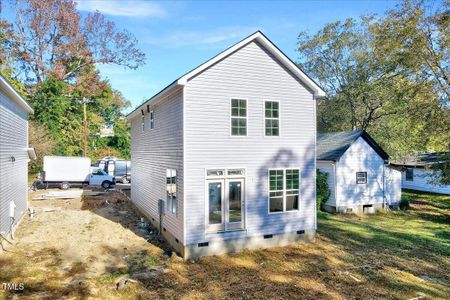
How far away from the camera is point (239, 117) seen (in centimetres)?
1206

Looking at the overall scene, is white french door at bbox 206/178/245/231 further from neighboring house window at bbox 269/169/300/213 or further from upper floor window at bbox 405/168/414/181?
upper floor window at bbox 405/168/414/181

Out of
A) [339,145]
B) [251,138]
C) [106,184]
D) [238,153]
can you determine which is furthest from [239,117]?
[106,184]

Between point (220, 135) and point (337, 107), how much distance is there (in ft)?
84.0

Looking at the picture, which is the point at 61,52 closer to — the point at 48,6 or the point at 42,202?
the point at 48,6

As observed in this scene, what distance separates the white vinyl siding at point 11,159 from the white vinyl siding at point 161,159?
19.4 feet

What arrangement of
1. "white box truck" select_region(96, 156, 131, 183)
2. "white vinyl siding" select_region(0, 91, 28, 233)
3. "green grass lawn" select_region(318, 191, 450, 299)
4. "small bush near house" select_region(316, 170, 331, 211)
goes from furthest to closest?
"white box truck" select_region(96, 156, 131, 183) → "small bush near house" select_region(316, 170, 331, 211) → "white vinyl siding" select_region(0, 91, 28, 233) → "green grass lawn" select_region(318, 191, 450, 299)

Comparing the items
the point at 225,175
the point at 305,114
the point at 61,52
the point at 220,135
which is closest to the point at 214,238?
the point at 225,175

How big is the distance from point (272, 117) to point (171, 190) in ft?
16.5

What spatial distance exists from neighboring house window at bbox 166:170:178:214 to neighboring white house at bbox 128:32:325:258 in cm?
4

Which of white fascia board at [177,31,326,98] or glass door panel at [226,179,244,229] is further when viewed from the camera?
glass door panel at [226,179,244,229]

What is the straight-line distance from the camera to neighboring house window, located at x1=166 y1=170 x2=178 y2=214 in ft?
39.7

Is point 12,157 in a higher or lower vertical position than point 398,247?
higher

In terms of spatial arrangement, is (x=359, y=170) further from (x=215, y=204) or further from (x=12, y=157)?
(x=12, y=157)

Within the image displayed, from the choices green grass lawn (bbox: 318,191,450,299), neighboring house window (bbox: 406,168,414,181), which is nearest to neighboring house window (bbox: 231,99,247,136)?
green grass lawn (bbox: 318,191,450,299)
